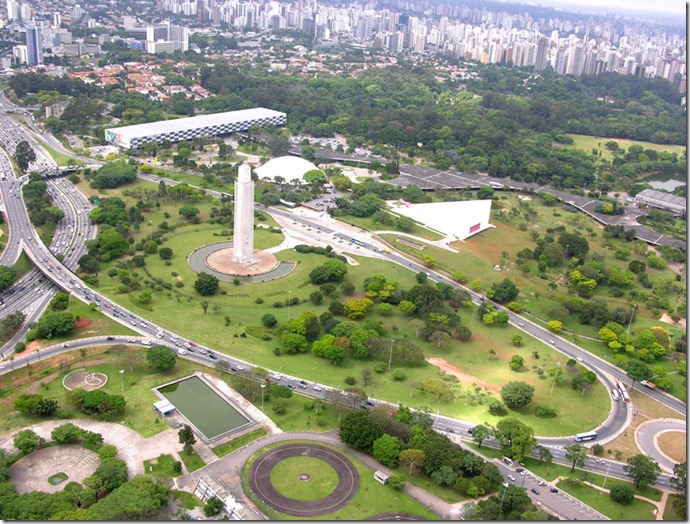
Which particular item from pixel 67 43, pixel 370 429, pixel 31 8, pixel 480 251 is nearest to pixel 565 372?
pixel 370 429

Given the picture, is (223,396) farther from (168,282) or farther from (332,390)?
(168,282)

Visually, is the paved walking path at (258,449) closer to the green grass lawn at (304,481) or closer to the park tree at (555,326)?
the green grass lawn at (304,481)

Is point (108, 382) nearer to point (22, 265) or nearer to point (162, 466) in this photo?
point (162, 466)

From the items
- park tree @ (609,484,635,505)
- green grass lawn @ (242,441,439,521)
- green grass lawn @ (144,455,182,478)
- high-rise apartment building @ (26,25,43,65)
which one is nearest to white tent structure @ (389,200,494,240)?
park tree @ (609,484,635,505)

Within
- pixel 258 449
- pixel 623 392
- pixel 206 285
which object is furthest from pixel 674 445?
pixel 206 285

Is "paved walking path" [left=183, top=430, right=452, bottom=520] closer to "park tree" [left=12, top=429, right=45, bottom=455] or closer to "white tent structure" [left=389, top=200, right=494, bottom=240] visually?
"park tree" [left=12, top=429, right=45, bottom=455]

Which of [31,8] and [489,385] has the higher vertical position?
[31,8]
